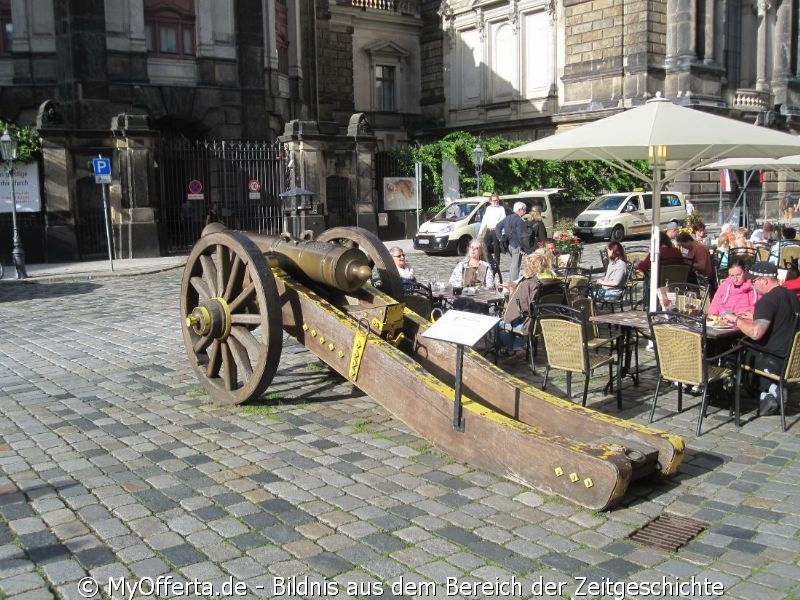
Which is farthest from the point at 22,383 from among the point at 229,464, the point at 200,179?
the point at 200,179

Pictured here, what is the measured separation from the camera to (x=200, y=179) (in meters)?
24.6

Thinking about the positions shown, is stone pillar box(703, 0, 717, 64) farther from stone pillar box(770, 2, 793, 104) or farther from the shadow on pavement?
the shadow on pavement

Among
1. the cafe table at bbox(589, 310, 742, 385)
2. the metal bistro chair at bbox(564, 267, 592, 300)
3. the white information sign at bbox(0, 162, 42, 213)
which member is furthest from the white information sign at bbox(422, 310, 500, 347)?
the white information sign at bbox(0, 162, 42, 213)

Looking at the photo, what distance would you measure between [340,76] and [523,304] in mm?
31134

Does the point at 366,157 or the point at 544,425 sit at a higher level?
the point at 366,157

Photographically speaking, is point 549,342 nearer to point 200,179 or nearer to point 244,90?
point 200,179

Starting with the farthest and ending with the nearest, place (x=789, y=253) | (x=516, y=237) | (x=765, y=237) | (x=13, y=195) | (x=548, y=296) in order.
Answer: (x=13, y=195) < (x=765, y=237) < (x=516, y=237) < (x=789, y=253) < (x=548, y=296)

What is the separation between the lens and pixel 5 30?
85.3 ft

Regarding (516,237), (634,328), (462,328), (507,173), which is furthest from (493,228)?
(507,173)

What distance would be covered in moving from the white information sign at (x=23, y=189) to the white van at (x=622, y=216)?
596 inches

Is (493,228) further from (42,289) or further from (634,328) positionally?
(634,328)

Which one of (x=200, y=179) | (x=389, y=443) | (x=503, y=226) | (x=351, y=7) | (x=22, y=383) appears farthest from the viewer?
(x=351, y=7)

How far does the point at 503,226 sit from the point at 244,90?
1617 centimetres

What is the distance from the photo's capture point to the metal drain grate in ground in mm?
4250
